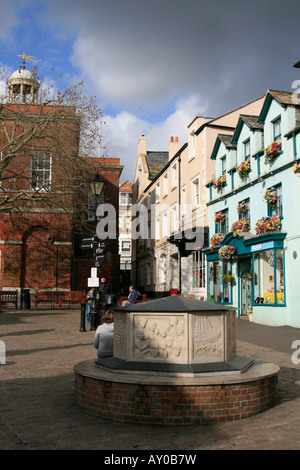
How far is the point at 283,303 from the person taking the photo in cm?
1714

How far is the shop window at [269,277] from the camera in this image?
17531 millimetres

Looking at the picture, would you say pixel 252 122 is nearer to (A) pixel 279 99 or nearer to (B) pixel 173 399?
(A) pixel 279 99

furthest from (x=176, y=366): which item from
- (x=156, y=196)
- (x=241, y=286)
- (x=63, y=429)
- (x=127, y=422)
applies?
(x=156, y=196)

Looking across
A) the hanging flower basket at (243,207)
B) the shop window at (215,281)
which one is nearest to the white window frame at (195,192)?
the shop window at (215,281)

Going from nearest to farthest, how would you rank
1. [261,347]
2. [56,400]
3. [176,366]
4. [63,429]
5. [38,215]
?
[63,429] → [176,366] → [56,400] → [261,347] → [38,215]

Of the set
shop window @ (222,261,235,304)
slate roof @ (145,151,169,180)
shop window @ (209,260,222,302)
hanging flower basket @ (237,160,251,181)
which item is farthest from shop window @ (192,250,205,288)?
slate roof @ (145,151,169,180)

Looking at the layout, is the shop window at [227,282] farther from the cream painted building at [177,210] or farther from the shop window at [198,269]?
the shop window at [198,269]

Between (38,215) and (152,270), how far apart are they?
14547 mm

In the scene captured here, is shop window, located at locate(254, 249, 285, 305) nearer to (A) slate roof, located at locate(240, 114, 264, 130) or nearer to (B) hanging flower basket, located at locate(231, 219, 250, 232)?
(B) hanging flower basket, located at locate(231, 219, 250, 232)

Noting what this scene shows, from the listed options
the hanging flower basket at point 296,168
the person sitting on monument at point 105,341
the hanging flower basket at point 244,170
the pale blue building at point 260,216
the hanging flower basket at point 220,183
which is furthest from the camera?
the hanging flower basket at point 220,183

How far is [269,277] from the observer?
1844 cm

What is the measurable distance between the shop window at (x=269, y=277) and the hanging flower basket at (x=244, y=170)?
385 centimetres

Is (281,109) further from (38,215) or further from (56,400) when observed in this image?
(38,215)

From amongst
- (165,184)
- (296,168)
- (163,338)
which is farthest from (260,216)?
(165,184)
